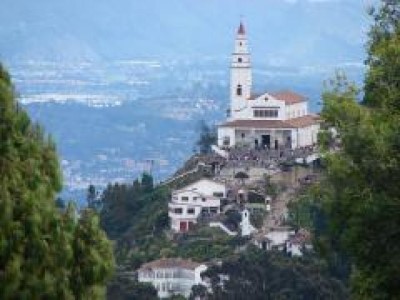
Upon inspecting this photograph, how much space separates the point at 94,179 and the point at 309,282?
105 m

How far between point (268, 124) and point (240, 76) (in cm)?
505

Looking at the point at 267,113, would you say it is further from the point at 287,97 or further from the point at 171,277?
the point at 171,277

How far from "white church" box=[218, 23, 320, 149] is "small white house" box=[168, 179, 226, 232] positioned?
5418mm

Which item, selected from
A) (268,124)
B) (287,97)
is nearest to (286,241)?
(268,124)

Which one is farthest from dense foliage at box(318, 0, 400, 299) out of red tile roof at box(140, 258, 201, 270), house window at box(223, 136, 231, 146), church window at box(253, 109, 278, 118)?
church window at box(253, 109, 278, 118)

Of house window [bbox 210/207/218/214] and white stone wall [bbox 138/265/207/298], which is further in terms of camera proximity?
house window [bbox 210/207/218/214]

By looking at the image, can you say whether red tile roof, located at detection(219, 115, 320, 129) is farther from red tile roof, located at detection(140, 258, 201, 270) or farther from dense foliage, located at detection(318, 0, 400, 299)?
dense foliage, located at detection(318, 0, 400, 299)

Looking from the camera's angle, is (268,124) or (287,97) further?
(287,97)

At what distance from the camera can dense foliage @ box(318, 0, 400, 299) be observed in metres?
14.2

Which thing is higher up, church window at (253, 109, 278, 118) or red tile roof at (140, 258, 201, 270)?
church window at (253, 109, 278, 118)

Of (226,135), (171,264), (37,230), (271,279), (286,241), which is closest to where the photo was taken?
(37,230)

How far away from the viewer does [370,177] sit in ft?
47.8

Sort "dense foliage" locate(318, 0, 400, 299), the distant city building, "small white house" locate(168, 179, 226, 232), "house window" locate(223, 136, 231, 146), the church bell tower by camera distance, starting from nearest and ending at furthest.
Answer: "dense foliage" locate(318, 0, 400, 299), the distant city building, "small white house" locate(168, 179, 226, 232), "house window" locate(223, 136, 231, 146), the church bell tower

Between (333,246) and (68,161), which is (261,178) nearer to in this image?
(333,246)
